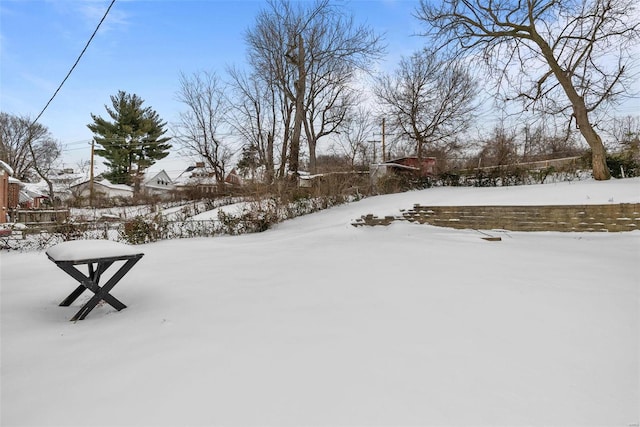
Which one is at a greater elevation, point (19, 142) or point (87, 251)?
point (19, 142)

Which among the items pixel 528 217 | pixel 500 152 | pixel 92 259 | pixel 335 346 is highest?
pixel 500 152

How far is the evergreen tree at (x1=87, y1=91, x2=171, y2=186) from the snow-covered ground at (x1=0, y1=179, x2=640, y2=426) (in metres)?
29.1

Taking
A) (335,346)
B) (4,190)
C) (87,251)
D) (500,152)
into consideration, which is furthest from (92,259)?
(4,190)

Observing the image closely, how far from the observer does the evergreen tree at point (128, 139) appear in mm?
29125

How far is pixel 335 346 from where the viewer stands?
2.28 metres

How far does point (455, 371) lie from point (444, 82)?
54.0ft

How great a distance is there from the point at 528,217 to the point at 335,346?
24.1ft

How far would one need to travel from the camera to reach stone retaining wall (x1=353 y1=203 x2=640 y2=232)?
6.76 m

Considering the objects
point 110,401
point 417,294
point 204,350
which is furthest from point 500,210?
point 110,401

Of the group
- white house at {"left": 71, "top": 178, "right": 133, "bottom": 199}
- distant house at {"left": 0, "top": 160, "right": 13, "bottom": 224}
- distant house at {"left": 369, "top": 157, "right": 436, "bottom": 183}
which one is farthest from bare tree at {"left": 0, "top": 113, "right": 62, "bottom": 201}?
distant house at {"left": 369, "top": 157, "right": 436, "bottom": 183}

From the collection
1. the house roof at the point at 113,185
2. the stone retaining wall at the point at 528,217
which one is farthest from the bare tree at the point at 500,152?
the house roof at the point at 113,185

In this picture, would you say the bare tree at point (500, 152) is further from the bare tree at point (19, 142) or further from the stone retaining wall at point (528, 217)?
the bare tree at point (19, 142)

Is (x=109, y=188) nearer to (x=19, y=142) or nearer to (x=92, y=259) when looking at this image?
(x=19, y=142)

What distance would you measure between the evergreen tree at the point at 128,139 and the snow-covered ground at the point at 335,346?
95.4ft
